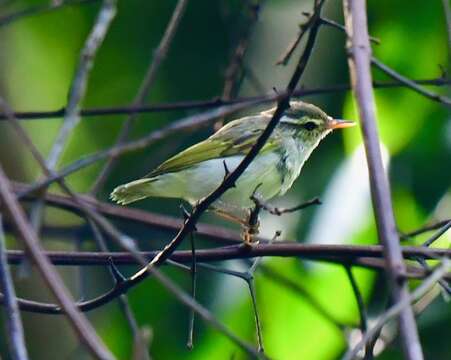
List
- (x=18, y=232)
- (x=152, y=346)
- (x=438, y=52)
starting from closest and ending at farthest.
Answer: (x=18, y=232)
(x=152, y=346)
(x=438, y=52)

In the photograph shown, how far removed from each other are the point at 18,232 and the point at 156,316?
3407 mm

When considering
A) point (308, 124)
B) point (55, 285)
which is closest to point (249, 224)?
point (55, 285)

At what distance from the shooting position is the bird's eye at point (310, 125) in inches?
208

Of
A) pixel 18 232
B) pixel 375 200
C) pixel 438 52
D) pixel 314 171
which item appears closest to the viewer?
pixel 18 232

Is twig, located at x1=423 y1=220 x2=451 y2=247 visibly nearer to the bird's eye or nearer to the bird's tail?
the bird's tail

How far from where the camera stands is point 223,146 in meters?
5.04

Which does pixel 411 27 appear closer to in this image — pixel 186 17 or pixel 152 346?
pixel 186 17

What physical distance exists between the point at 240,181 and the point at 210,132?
5.69ft

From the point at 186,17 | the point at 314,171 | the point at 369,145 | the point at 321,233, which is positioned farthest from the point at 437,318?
the point at 369,145

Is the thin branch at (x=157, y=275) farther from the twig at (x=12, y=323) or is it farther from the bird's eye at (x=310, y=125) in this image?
the bird's eye at (x=310, y=125)

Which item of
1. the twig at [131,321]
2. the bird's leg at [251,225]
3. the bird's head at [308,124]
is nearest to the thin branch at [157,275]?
the twig at [131,321]

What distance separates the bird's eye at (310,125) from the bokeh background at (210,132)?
250 millimetres

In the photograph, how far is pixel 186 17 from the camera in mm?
6527

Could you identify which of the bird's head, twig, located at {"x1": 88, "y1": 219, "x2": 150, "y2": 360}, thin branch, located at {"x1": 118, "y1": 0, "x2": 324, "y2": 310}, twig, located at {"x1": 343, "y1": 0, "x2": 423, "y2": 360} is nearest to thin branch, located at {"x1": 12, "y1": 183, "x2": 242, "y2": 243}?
twig, located at {"x1": 88, "y1": 219, "x2": 150, "y2": 360}
